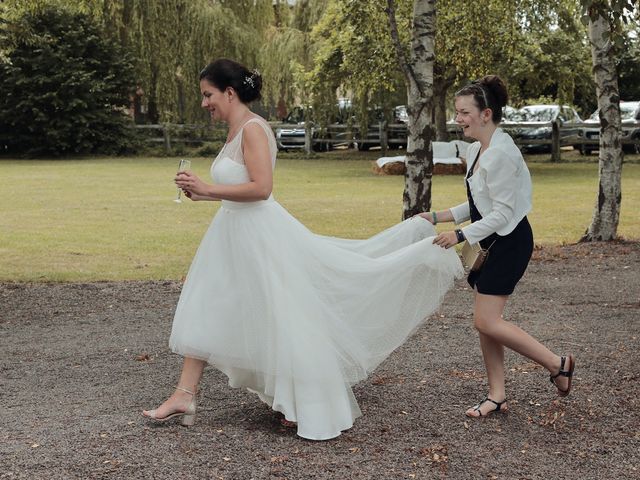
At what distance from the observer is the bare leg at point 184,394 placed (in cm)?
532

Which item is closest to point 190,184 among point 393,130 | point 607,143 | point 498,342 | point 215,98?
point 215,98

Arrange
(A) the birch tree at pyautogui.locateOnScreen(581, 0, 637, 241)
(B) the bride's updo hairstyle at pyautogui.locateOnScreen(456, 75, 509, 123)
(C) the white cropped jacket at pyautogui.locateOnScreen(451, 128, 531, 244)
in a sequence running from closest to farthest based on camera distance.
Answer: (C) the white cropped jacket at pyautogui.locateOnScreen(451, 128, 531, 244)
(B) the bride's updo hairstyle at pyautogui.locateOnScreen(456, 75, 509, 123)
(A) the birch tree at pyautogui.locateOnScreen(581, 0, 637, 241)

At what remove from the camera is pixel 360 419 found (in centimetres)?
557

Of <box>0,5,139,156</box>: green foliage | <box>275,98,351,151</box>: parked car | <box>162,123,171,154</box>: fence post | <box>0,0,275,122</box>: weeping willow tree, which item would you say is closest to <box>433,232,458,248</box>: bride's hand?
<box>0,0,275,122</box>: weeping willow tree

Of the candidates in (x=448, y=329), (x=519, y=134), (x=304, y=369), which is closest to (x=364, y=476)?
(x=304, y=369)

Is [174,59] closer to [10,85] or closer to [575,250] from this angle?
[10,85]

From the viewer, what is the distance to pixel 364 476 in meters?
4.68

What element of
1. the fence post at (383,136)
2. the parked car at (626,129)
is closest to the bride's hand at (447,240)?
the parked car at (626,129)

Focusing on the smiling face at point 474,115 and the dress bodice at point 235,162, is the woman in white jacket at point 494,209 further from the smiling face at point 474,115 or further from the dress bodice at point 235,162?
the dress bodice at point 235,162

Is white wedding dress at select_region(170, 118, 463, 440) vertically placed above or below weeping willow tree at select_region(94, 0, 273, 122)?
below

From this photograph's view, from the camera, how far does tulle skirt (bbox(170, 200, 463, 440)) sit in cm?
524

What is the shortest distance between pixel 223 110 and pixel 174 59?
108 ft

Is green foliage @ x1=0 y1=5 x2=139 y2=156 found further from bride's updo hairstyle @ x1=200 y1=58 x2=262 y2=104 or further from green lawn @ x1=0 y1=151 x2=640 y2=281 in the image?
bride's updo hairstyle @ x1=200 y1=58 x2=262 y2=104

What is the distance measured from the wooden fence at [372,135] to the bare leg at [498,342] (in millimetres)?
28266
